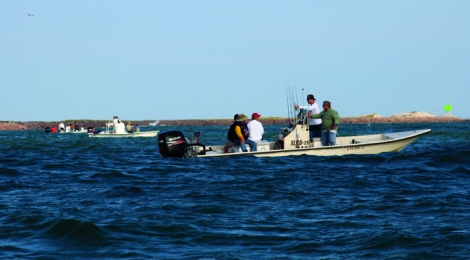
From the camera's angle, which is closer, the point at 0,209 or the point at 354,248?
the point at 354,248

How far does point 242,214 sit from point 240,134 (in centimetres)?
864

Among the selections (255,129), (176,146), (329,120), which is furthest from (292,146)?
A: (176,146)

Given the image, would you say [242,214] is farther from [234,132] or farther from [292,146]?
[292,146]

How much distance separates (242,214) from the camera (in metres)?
8.23

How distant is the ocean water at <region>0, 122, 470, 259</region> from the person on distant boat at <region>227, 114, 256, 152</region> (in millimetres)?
2671

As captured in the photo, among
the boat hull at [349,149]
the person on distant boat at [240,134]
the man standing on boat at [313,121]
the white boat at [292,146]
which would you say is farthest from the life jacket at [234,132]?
the man standing on boat at [313,121]

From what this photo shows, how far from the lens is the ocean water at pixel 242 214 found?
612 centimetres

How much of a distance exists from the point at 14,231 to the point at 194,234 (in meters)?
2.77

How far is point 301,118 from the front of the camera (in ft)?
56.9

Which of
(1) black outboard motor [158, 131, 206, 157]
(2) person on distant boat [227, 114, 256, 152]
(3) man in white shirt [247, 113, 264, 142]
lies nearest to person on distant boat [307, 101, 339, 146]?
(3) man in white shirt [247, 113, 264, 142]

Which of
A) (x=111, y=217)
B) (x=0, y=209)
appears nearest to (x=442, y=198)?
(x=111, y=217)

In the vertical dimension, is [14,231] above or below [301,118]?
below

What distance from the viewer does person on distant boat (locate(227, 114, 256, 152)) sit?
55.0ft

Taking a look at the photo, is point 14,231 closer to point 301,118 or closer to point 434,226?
point 434,226
